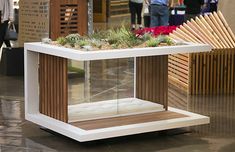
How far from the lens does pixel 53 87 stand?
7020 mm

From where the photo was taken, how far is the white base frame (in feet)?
21.4

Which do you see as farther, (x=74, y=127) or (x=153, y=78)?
(x=153, y=78)

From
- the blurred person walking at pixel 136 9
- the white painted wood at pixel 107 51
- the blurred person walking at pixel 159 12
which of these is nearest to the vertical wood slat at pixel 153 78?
the white painted wood at pixel 107 51

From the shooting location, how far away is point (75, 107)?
7.54 meters

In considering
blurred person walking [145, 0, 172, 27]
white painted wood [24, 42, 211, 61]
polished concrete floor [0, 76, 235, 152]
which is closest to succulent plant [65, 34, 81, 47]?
white painted wood [24, 42, 211, 61]

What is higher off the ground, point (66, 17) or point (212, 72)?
point (66, 17)

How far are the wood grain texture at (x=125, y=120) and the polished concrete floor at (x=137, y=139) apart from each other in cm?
20

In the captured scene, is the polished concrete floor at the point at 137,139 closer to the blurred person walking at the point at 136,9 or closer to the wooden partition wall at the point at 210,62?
the wooden partition wall at the point at 210,62

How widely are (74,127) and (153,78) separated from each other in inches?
52.1

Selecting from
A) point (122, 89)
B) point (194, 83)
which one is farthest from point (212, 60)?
point (122, 89)

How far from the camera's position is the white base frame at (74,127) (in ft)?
21.4

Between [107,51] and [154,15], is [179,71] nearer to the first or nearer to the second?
[107,51]

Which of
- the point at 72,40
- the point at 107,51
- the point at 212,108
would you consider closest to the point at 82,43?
the point at 72,40

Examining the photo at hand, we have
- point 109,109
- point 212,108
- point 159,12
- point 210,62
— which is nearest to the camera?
point 109,109
